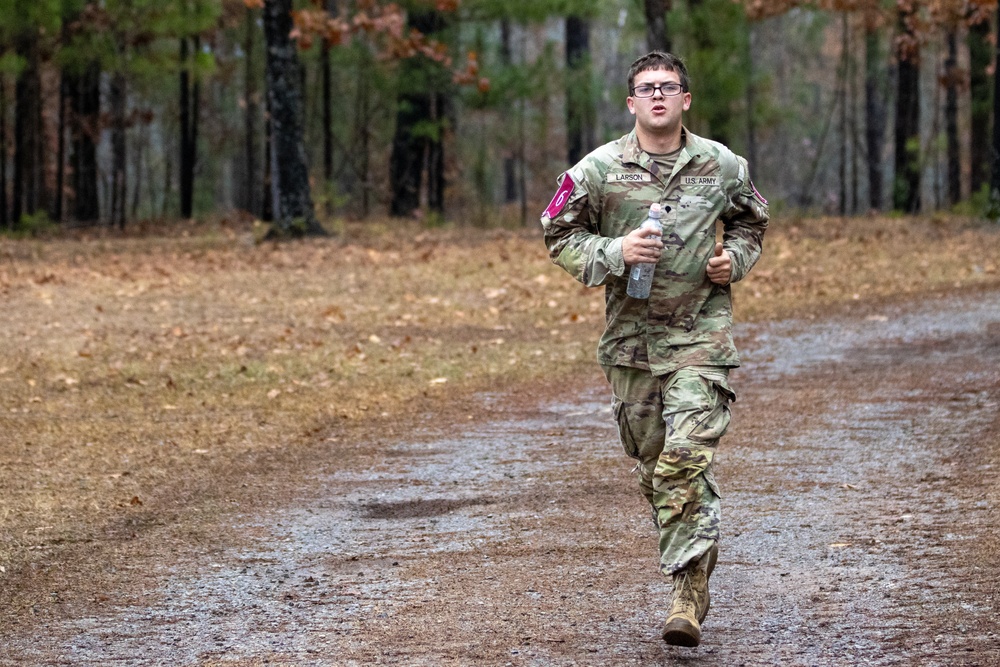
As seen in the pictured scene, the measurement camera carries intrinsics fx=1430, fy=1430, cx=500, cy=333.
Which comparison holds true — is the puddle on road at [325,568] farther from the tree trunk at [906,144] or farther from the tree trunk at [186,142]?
the tree trunk at [186,142]

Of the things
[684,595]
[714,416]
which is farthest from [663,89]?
[684,595]

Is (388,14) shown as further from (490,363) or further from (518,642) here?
(518,642)

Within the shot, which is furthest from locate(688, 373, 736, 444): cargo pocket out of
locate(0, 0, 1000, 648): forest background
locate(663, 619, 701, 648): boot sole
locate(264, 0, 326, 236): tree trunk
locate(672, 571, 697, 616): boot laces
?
locate(264, 0, 326, 236): tree trunk

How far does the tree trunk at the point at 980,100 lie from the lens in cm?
3145

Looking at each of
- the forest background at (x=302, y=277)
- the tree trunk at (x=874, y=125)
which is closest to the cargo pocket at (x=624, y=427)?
the forest background at (x=302, y=277)

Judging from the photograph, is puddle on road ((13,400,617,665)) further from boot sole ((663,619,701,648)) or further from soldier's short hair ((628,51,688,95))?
soldier's short hair ((628,51,688,95))

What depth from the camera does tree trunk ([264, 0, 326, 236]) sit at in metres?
23.0

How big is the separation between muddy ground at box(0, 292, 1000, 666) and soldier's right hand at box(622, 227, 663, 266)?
52.7 inches

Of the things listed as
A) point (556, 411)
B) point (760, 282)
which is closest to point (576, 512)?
point (556, 411)

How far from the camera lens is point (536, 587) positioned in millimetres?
Result: 5777

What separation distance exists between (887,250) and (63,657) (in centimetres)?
1688

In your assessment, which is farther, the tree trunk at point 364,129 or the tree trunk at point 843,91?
the tree trunk at point 843,91

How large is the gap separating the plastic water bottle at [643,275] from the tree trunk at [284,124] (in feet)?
61.4

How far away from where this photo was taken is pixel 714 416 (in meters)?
4.98
